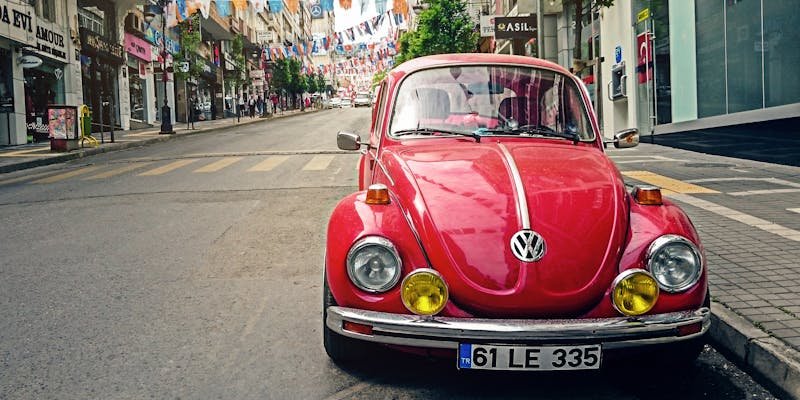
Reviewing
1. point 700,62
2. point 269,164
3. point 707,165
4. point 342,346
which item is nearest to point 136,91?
point 269,164

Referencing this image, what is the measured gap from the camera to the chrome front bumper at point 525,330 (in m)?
3.05

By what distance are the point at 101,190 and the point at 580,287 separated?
9.75 m

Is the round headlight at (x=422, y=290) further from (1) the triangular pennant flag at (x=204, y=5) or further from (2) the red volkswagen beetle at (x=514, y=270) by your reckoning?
(1) the triangular pennant flag at (x=204, y=5)

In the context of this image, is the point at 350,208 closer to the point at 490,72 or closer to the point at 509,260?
the point at 509,260

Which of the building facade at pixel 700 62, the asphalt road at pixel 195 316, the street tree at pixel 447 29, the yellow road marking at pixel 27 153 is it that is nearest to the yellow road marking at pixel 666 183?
the building facade at pixel 700 62

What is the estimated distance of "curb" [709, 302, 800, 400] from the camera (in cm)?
336

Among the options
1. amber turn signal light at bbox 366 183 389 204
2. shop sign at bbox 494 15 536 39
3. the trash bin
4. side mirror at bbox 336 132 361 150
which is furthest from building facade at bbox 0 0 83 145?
amber turn signal light at bbox 366 183 389 204

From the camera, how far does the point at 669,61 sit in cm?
1775

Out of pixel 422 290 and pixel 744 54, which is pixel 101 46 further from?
pixel 422 290

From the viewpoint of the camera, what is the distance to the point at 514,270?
3.21 m

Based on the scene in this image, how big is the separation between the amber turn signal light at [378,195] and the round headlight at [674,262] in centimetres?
126

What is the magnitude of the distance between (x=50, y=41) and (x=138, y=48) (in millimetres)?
10881

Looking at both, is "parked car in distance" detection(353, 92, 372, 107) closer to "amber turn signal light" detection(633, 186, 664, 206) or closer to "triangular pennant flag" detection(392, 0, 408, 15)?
"triangular pennant flag" detection(392, 0, 408, 15)

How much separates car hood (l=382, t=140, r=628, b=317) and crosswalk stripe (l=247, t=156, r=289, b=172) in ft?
33.4
